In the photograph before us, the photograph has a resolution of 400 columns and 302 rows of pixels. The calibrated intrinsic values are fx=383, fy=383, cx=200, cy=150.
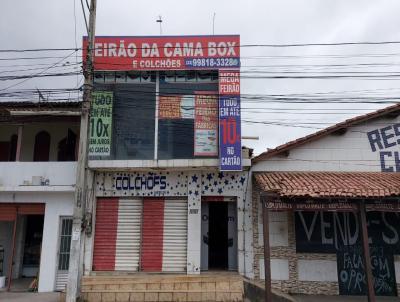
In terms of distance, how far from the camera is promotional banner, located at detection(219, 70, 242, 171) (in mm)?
12570

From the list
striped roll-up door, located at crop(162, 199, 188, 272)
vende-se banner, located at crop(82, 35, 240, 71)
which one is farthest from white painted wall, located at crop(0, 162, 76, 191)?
vende-se banner, located at crop(82, 35, 240, 71)

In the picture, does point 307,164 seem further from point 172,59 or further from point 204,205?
point 172,59

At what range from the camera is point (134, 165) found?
1287cm

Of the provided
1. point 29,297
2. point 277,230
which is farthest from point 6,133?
point 277,230

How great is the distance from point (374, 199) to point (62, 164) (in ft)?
33.4

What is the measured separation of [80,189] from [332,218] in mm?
8097

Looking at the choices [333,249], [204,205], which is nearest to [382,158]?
[333,249]

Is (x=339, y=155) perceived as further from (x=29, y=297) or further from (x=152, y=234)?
(x=29, y=297)

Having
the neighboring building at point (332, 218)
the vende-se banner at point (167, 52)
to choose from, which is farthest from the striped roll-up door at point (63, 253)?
the neighboring building at point (332, 218)

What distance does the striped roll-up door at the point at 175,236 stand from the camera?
12883mm

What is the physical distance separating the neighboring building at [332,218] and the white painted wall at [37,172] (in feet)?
21.3

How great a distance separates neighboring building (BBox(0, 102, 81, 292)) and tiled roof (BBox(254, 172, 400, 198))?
6918mm

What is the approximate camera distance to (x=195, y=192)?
1317 cm

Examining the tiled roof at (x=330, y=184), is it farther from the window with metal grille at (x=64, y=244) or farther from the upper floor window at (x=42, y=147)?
the upper floor window at (x=42, y=147)
